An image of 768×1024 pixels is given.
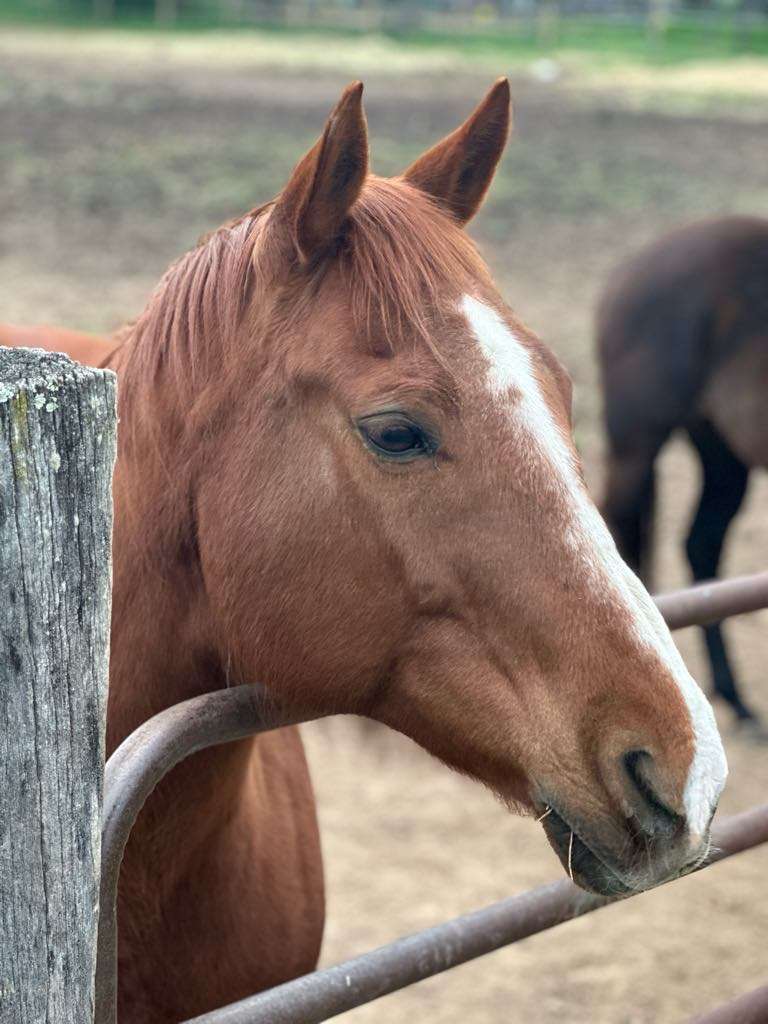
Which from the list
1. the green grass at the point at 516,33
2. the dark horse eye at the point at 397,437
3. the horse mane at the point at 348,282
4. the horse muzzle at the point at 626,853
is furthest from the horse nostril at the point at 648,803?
the green grass at the point at 516,33

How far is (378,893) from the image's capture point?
389cm

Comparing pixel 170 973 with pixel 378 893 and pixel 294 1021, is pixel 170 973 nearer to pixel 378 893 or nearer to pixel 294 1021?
pixel 294 1021

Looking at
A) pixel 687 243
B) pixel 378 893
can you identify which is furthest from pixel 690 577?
pixel 378 893

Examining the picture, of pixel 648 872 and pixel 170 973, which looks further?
pixel 170 973

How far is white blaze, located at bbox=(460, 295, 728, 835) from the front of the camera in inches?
53.6

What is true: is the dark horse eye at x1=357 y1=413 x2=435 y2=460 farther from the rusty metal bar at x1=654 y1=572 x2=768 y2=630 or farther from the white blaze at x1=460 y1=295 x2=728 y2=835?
the rusty metal bar at x1=654 y1=572 x2=768 y2=630

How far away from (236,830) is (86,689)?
2.86ft

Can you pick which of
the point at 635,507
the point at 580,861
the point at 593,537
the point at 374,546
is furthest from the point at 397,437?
the point at 635,507

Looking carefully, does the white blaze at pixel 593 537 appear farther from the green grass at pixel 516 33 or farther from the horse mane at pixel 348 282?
the green grass at pixel 516 33

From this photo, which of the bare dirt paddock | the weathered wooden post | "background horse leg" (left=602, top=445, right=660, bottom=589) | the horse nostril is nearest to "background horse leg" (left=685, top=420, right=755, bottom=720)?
"background horse leg" (left=602, top=445, right=660, bottom=589)

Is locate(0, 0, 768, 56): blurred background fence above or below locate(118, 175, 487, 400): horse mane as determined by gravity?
above

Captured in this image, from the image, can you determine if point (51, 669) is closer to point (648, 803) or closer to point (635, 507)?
point (648, 803)

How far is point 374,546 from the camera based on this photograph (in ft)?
5.00

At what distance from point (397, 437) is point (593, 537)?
0.27m
